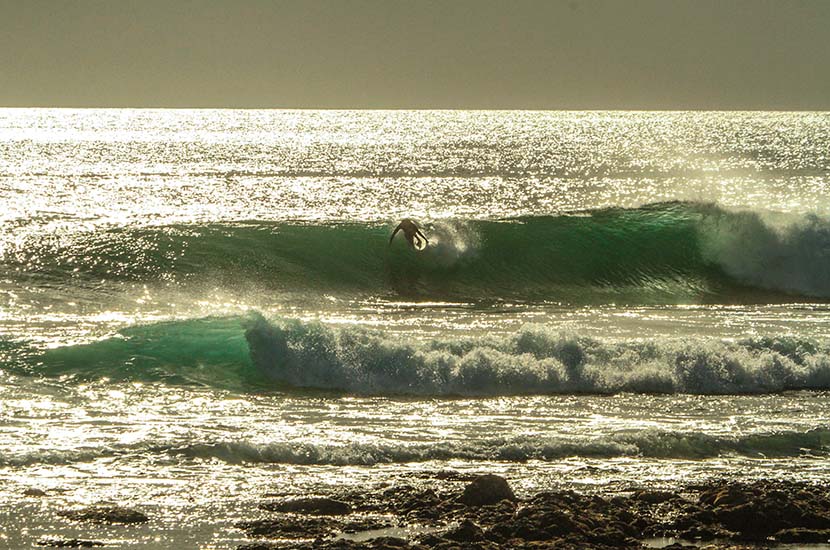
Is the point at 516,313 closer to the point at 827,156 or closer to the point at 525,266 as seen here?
the point at 525,266

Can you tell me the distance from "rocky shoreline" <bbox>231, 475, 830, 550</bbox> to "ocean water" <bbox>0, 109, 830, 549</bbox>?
22.0 inches

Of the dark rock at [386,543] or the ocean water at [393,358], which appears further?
the ocean water at [393,358]

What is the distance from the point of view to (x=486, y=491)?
32.8 feet

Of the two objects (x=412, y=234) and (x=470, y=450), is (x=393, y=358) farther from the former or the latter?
(x=412, y=234)

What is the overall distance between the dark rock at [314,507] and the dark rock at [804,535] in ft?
11.8

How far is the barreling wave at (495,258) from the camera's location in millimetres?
24891

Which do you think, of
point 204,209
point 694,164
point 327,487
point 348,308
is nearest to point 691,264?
point 348,308

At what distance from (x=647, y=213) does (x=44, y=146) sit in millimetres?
100520

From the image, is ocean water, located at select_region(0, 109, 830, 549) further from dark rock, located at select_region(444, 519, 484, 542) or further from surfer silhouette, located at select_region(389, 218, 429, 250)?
dark rock, located at select_region(444, 519, 484, 542)

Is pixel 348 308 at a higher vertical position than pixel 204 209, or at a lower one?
lower

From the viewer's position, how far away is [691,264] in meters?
27.6

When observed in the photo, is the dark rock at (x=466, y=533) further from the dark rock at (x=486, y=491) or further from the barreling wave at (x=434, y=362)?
the barreling wave at (x=434, y=362)

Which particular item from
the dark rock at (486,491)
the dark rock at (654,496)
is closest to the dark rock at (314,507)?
the dark rock at (486,491)

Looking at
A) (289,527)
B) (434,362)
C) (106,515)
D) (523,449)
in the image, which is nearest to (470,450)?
(523,449)
